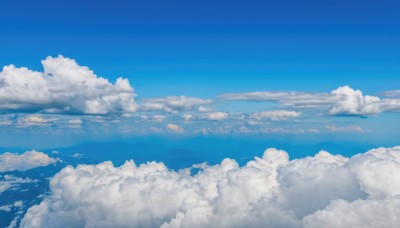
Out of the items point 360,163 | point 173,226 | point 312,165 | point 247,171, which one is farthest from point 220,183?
point 360,163

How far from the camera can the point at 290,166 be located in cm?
15450

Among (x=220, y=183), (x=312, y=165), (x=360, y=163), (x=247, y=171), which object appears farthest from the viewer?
(x=220, y=183)

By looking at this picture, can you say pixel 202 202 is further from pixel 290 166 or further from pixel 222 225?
pixel 290 166

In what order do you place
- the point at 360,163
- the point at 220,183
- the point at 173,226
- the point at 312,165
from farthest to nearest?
the point at 173,226 < the point at 220,183 < the point at 312,165 < the point at 360,163

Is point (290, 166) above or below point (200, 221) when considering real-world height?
above

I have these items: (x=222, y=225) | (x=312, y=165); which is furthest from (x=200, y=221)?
(x=312, y=165)

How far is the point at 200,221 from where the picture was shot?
578 feet

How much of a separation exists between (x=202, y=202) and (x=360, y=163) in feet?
329

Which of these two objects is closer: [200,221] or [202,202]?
[200,221]

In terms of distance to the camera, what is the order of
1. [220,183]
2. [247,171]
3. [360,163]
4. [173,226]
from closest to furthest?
[360,163], [247,171], [220,183], [173,226]

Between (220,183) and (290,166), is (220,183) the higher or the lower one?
the lower one

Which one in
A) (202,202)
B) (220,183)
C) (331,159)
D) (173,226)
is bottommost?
(173,226)

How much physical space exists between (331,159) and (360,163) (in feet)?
195

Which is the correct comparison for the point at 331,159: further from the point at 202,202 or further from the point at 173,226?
the point at 173,226
